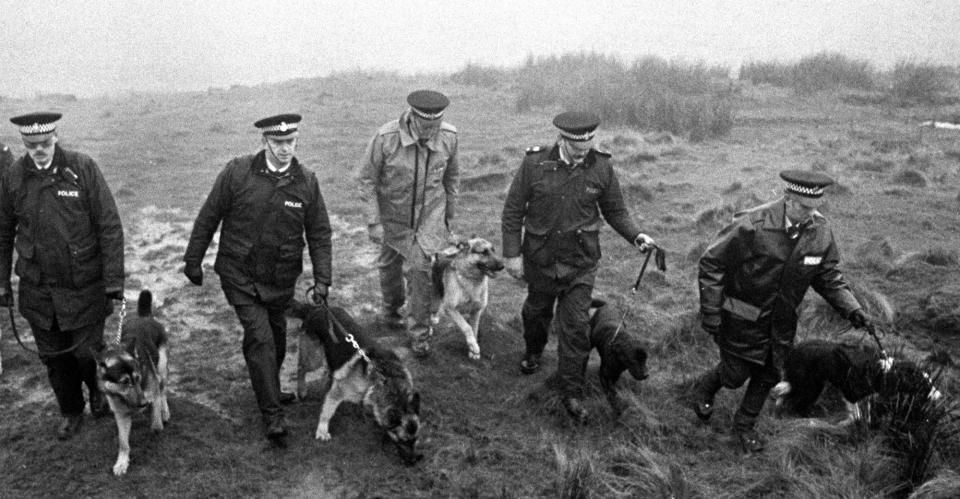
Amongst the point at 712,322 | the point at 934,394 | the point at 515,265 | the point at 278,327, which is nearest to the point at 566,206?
the point at 515,265

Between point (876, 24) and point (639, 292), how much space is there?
40816 millimetres

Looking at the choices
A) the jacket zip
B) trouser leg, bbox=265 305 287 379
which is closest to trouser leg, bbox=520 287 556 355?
the jacket zip

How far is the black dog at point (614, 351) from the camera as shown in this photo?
5.04 meters

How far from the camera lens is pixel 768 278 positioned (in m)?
4.37

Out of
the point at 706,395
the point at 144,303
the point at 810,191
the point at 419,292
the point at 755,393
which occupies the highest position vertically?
the point at 810,191

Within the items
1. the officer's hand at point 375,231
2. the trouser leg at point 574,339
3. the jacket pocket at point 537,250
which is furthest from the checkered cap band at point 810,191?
the officer's hand at point 375,231

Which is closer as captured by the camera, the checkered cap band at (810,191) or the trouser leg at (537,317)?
the checkered cap band at (810,191)

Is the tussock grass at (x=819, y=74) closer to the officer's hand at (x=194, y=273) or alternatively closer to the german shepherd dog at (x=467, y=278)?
the german shepherd dog at (x=467, y=278)

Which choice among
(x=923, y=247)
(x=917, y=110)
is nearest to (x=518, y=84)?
(x=917, y=110)

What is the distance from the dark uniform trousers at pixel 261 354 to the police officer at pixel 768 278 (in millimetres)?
2958

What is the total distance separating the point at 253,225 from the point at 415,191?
5.67 ft

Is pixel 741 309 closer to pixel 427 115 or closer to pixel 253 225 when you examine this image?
pixel 427 115

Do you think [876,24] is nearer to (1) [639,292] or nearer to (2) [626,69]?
(2) [626,69]

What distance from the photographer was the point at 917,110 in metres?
17.7
